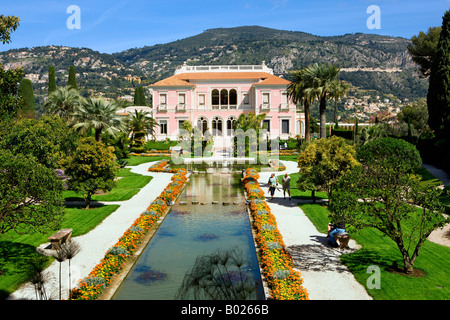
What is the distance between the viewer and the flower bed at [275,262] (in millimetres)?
8995

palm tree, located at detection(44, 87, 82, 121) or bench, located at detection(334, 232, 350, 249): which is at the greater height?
palm tree, located at detection(44, 87, 82, 121)

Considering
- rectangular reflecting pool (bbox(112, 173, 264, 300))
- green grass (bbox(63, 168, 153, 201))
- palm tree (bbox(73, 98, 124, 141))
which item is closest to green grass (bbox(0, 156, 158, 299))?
green grass (bbox(63, 168, 153, 201))

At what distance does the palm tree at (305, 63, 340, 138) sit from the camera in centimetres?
3634

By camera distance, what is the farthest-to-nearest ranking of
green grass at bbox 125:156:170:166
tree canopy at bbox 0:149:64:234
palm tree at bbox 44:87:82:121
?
palm tree at bbox 44:87:82:121, green grass at bbox 125:156:170:166, tree canopy at bbox 0:149:64:234

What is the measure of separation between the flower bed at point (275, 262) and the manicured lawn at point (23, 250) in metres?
6.25

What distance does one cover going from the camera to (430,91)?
96.3ft

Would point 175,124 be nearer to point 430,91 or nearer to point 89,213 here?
point 430,91

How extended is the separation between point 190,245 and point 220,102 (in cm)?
4691

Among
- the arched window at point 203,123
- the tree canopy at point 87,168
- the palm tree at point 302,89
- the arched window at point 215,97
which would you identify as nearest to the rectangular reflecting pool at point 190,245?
the tree canopy at point 87,168

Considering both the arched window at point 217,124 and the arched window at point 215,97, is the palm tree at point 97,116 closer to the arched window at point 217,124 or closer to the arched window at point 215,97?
the arched window at point 217,124

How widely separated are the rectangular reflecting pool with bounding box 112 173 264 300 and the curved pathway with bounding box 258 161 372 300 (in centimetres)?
132

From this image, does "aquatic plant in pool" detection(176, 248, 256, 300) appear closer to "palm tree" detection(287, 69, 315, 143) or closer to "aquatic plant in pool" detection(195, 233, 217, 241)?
"aquatic plant in pool" detection(195, 233, 217, 241)

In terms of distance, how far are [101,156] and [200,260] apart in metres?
9.48

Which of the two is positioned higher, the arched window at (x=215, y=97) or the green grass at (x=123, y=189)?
the arched window at (x=215, y=97)
